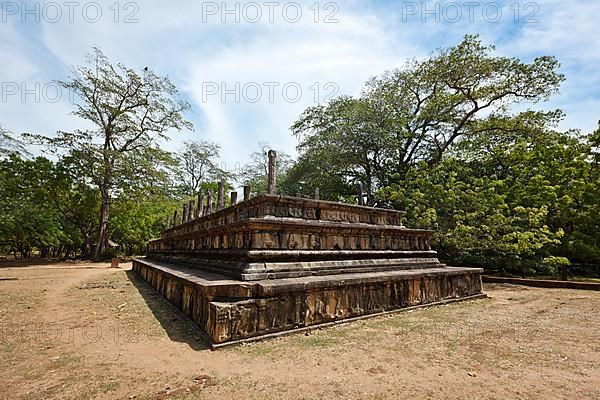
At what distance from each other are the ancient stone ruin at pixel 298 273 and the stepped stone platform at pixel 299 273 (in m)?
0.01

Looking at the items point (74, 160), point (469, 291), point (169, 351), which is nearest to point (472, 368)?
point (169, 351)

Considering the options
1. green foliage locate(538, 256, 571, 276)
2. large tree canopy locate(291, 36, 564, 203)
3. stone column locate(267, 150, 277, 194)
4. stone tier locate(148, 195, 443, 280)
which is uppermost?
large tree canopy locate(291, 36, 564, 203)

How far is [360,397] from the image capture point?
7.05 ft

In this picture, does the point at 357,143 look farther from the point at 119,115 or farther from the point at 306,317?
the point at 119,115

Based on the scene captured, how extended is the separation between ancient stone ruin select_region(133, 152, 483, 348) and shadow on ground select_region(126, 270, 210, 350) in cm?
11

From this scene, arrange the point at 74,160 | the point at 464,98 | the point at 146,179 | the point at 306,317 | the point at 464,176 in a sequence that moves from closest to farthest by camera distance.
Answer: the point at 306,317, the point at 464,176, the point at 464,98, the point at 74,160, the point at 146,179

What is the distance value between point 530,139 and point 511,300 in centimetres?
987

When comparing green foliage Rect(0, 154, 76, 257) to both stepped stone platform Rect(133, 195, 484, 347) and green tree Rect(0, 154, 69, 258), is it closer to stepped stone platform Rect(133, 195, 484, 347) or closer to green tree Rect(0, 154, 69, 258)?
green tree Rect(0, 154, 69, 258)

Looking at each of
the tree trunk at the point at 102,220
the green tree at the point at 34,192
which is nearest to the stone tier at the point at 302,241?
the green tree at the point at 34,192

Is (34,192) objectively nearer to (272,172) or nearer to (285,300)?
(272,172)

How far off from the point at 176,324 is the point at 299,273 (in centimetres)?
176

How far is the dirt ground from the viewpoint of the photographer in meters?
2.25

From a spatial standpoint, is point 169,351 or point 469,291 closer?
point 169,351

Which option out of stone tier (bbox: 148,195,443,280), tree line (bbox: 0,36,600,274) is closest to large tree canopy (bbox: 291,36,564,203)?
tree line (bbox: 0,36,600,274)
